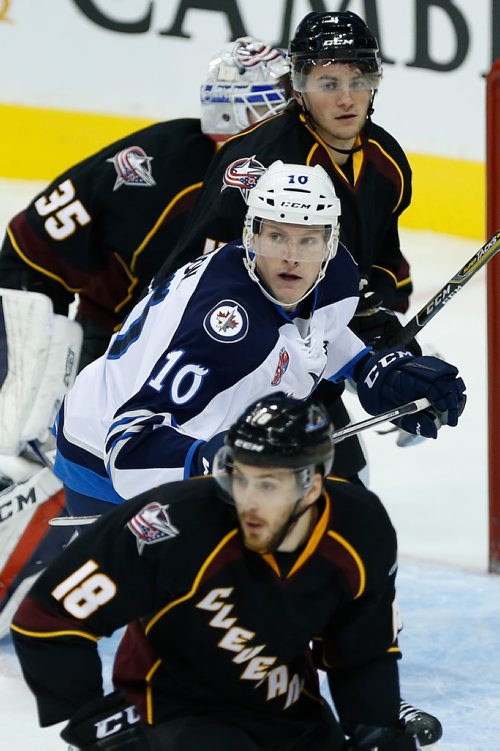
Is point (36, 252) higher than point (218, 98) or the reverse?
the reverse

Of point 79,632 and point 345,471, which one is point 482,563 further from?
point 79,632

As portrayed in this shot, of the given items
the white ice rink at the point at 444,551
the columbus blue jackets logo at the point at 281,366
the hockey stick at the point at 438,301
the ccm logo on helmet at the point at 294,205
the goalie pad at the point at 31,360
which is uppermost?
A: the ccm logo on helmet at the point at 294,205

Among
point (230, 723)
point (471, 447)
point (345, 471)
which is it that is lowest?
point (471, 447)

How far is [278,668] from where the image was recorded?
2160 mm

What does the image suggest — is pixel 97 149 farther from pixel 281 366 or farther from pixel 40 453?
pixel 281 366

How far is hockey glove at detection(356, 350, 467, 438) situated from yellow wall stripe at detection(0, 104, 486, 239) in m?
3.37

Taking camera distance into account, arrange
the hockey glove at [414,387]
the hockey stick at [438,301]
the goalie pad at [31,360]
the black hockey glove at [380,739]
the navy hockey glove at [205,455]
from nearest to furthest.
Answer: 1. the black hockey glove at [380,739]
2. the navy hockey glove at [205,455]
3. the hockey glove at [414,387]
4. the hockey stick at [438,301]
5. the goalie pad at [31,360]

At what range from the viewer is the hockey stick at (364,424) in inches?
102

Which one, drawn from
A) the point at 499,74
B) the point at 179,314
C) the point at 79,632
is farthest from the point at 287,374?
the point at 499,74

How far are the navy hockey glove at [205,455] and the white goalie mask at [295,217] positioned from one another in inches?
13.3

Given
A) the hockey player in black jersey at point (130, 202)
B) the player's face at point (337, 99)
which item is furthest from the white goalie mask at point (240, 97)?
the player's face at point (337, 99)

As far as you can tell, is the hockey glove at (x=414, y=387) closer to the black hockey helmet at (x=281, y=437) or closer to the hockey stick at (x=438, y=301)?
the hockey stick at (x=438, y=301)

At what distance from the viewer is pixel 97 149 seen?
617 centimetres

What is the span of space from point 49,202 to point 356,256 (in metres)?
0.81
